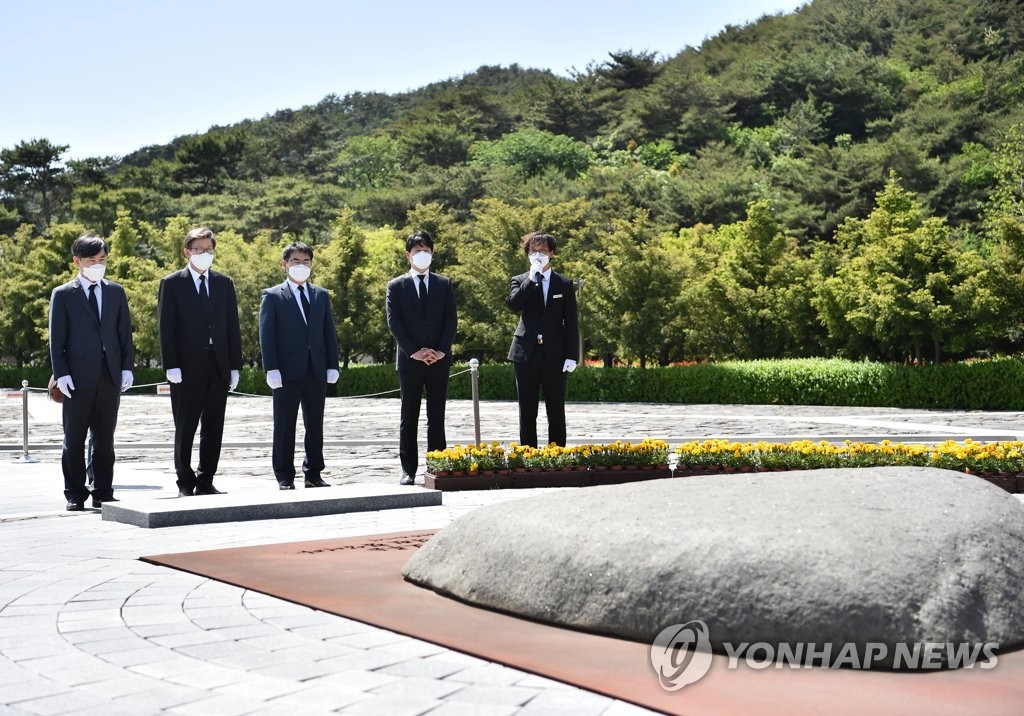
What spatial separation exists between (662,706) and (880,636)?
0.91 m

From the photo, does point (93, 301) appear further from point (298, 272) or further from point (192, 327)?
point (298, 272)

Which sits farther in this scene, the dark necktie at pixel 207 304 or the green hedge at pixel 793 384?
the green hedge at pixel 793 384

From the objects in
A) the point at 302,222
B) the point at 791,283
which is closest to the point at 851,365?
the point at 791,283

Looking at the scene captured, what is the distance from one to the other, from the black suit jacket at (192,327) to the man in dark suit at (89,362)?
33 centimetres

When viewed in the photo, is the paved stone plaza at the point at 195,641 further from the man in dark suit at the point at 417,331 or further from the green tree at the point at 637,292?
the green tree at the point at 637,292

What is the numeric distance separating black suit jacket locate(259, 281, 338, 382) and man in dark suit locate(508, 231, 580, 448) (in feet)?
5.81

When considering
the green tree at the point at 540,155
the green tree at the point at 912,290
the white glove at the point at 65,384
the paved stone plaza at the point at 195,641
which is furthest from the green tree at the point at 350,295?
the white glove at the point at 65,384

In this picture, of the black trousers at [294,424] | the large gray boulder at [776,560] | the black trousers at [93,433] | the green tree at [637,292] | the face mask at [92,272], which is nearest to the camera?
the large gray boulder at [776,560]

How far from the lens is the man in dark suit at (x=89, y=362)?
8844mm

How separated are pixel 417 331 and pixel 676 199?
4246 cm

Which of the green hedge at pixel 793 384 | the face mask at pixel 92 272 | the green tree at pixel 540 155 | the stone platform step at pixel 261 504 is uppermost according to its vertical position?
the green tree at pixel 540 155

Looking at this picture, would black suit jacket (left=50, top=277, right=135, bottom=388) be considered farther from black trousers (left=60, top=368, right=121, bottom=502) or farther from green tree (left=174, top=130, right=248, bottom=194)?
green tree (left=174, top=130, right=248, bottom=194)

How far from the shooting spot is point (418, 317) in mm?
10148

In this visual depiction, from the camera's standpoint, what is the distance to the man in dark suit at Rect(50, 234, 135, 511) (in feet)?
29.0
